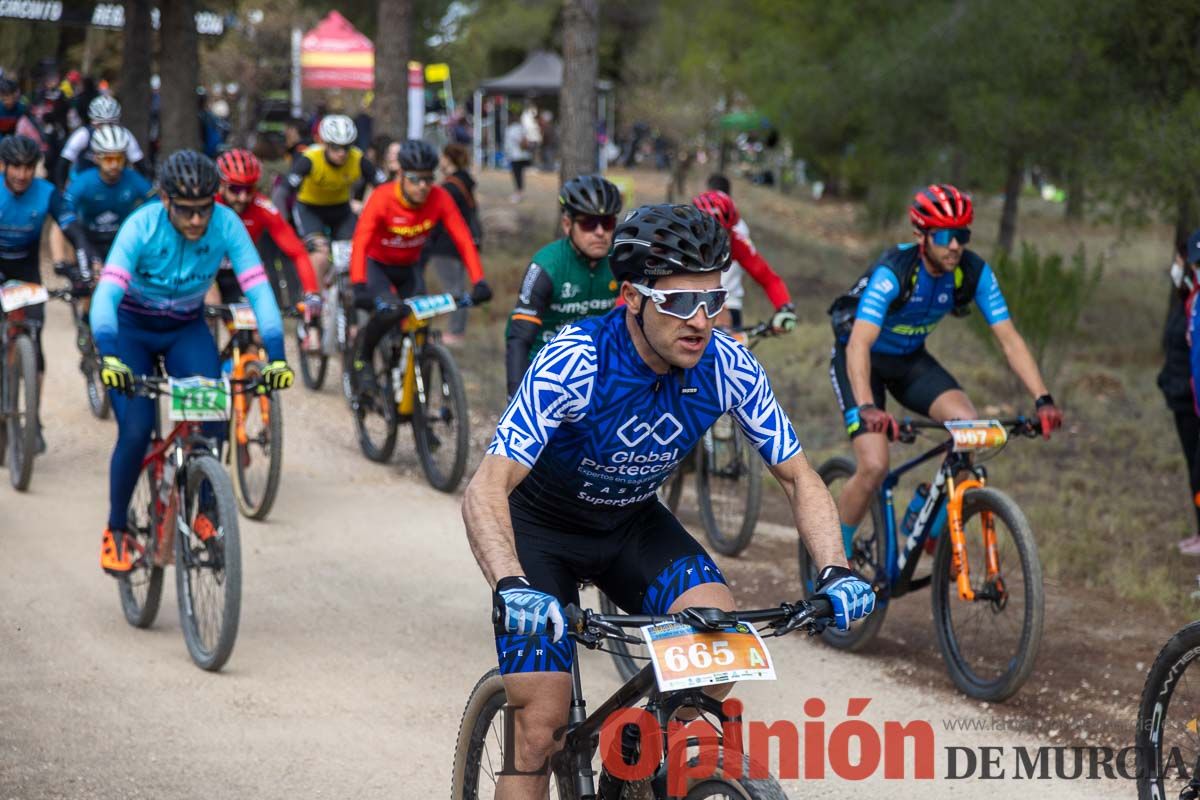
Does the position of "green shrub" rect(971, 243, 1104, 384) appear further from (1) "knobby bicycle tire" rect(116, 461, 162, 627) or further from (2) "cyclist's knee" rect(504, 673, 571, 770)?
(2) "cyclist's knee" rect(504, 673, 571, 770)

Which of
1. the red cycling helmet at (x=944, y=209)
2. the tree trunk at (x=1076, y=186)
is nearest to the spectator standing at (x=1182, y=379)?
the red cycling helmet at (x=944, y=209)

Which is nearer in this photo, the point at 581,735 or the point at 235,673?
the point at 581,735

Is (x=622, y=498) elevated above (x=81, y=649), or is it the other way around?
(x=622, y=498)

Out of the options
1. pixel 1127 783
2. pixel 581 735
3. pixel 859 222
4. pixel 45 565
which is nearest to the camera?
pixel 581 735

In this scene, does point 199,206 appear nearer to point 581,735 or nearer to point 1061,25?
point 581,735

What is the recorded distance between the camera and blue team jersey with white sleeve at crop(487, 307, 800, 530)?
3.74 metres

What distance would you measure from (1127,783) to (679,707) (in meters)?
2.86

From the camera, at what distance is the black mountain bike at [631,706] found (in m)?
3.25

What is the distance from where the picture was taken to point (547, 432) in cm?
374

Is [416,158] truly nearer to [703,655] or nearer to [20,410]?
[20,410]

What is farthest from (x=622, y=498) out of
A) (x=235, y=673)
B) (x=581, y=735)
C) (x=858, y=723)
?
(x=235, y=673)

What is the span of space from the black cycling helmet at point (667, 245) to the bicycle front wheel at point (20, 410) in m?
6.82

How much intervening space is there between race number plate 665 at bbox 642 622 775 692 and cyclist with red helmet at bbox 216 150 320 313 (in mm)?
5830

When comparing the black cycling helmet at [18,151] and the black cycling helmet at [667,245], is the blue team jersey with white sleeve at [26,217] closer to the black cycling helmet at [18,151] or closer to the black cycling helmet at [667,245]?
the black cycling helmet at [18,151]
